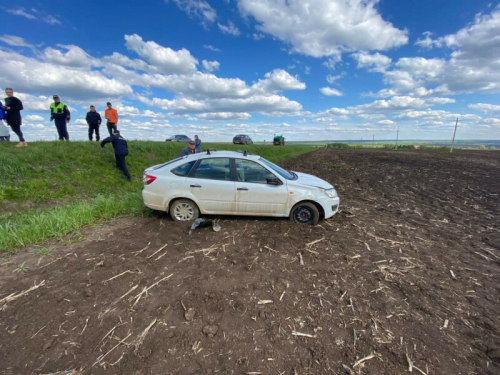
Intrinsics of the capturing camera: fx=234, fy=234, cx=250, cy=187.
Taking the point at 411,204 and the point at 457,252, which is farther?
the point at 411,204

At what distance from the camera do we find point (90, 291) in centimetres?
290

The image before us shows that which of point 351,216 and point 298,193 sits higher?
point 298,193

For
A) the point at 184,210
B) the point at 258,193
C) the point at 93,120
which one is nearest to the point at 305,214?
the point at 258,193

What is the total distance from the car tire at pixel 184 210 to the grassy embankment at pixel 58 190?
1.25 metres

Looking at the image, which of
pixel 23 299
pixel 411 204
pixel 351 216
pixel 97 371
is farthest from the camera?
pixel 411 204

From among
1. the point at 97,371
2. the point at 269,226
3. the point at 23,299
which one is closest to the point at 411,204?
the point at 269,226

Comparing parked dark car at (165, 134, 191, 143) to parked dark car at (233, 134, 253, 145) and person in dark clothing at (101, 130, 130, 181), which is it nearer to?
parked dark car at (233, 134, 253, 145)

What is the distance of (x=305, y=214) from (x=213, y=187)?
2067 millimetres

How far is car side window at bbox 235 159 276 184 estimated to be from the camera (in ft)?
16.5

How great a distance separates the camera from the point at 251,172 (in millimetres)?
5094

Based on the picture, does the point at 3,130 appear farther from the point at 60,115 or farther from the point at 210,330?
the point at 210,330

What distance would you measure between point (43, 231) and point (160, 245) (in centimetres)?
238

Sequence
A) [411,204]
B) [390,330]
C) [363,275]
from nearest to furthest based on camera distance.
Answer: [390,330], [363,275], [411,204]

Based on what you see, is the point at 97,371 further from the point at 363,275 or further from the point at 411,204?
the point at 411,204
